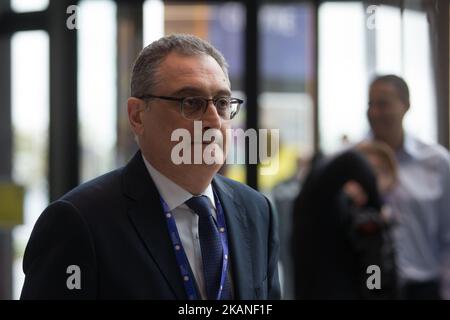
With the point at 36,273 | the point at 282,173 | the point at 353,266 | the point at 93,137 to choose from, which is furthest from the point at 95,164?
the point at 36,273

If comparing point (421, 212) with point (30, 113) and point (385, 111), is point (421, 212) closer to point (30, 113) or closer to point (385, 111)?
point (385, 111)

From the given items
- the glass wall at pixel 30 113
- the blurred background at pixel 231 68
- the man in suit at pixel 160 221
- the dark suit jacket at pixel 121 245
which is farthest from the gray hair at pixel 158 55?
the glass wall at pixel 30 113

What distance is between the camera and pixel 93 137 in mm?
2605

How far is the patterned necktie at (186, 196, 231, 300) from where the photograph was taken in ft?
3.56

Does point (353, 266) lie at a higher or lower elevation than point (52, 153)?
lower

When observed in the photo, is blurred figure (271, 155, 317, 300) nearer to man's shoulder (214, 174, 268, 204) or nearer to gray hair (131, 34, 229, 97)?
man's shoulder (214, 174, 268, 204)

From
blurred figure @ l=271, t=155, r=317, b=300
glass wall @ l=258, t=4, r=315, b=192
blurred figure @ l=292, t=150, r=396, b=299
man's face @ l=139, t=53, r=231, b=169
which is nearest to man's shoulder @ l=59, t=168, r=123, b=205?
man's face @ l=139, t=53, r=231, b=169

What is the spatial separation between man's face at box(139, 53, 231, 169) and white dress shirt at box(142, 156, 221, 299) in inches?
1.9

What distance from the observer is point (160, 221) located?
1.09 m

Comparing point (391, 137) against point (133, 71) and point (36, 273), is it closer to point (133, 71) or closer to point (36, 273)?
point (133, 71)

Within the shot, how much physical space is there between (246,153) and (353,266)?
1.67ft

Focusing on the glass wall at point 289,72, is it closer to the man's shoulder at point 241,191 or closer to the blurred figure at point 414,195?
the blurred figure at point 414,195

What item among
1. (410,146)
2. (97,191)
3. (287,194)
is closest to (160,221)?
(97,191)

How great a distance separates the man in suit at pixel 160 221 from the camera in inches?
42.1
